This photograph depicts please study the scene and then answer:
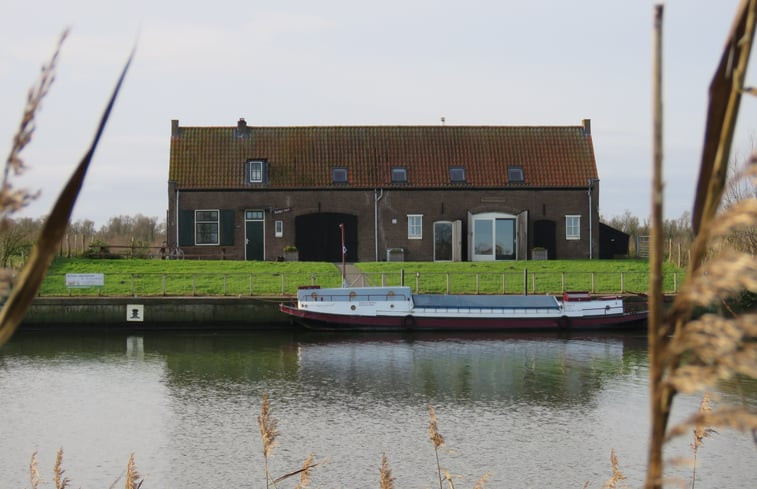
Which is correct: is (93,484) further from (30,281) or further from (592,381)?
(30,281)

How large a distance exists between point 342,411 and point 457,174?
874 inches

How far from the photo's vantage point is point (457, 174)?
4000cm

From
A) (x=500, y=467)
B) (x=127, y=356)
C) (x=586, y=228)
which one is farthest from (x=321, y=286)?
(x=500, y=467)

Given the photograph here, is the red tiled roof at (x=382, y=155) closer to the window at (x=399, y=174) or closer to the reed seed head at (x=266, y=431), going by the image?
the window at (x=399, y=174)

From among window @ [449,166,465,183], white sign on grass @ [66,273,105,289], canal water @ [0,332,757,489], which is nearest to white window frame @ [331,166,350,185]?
window @ [449,166,465,183]

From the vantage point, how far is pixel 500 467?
589 inches

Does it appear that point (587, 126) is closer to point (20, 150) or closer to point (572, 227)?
point (572, 227)

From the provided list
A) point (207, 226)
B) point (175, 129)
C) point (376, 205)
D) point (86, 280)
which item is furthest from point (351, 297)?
point (175, 129)

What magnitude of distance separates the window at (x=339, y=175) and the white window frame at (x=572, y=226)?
9.44m

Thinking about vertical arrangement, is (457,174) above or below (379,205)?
above

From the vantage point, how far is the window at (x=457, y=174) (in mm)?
39781

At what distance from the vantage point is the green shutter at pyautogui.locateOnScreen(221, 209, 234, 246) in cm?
3891

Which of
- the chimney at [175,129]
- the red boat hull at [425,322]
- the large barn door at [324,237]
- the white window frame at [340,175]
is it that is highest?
the chimney at [175,129]

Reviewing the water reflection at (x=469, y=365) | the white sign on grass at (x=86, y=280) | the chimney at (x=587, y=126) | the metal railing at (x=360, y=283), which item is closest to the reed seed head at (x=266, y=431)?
the water reflection at (x=469, y=365)
